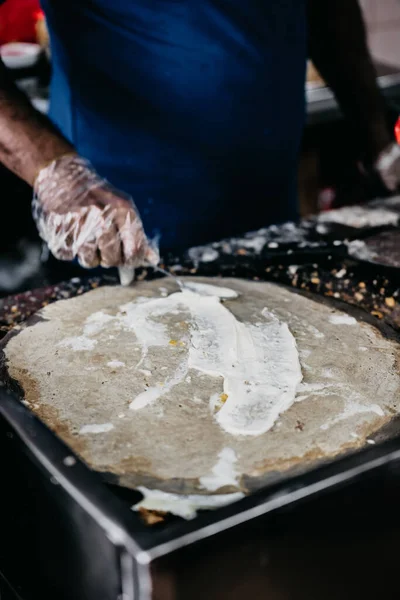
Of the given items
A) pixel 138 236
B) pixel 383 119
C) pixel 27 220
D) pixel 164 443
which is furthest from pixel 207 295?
pixel 27 220

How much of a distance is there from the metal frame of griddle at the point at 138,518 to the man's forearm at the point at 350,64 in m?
1.64

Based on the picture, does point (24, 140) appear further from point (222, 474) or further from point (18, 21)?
point (18, 21)

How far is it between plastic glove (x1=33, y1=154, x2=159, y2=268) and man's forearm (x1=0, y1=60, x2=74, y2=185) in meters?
0.03

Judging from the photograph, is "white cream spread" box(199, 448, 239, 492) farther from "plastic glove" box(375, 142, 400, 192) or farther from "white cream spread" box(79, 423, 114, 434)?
"plastic glove" box(375, 142, 400, 192)

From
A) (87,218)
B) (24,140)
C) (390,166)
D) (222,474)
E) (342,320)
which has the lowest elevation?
(390,166)

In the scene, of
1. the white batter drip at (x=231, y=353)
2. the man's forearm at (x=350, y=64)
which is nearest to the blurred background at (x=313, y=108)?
the man's forearm at (x=350, y=64)

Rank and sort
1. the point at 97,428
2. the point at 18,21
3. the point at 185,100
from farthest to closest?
the point at 18,21
the point at 185,100
the point at 97,428

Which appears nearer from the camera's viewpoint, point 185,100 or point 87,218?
point 87,218

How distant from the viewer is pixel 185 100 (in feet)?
5.95

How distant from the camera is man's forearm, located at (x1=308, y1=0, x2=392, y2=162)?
2170mm

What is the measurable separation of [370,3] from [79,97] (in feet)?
9.34

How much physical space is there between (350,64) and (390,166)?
38cm

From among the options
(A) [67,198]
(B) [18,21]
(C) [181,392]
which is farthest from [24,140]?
(B) [18,21]

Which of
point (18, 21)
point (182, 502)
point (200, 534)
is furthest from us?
point (18, 21)
